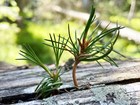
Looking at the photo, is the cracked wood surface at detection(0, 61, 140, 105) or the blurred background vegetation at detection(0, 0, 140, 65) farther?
the blurred background vegetation at detection(0, 0, 140, 65)

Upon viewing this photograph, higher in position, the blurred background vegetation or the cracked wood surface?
the blurred background vegetation

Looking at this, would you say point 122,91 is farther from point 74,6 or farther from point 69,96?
point 74,6

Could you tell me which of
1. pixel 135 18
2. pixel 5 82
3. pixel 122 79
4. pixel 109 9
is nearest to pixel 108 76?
pixel 122 79

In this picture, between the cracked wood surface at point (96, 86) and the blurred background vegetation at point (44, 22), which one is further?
the blurred background vegetation at point (44, 22)

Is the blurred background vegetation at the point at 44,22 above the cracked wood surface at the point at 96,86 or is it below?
above
